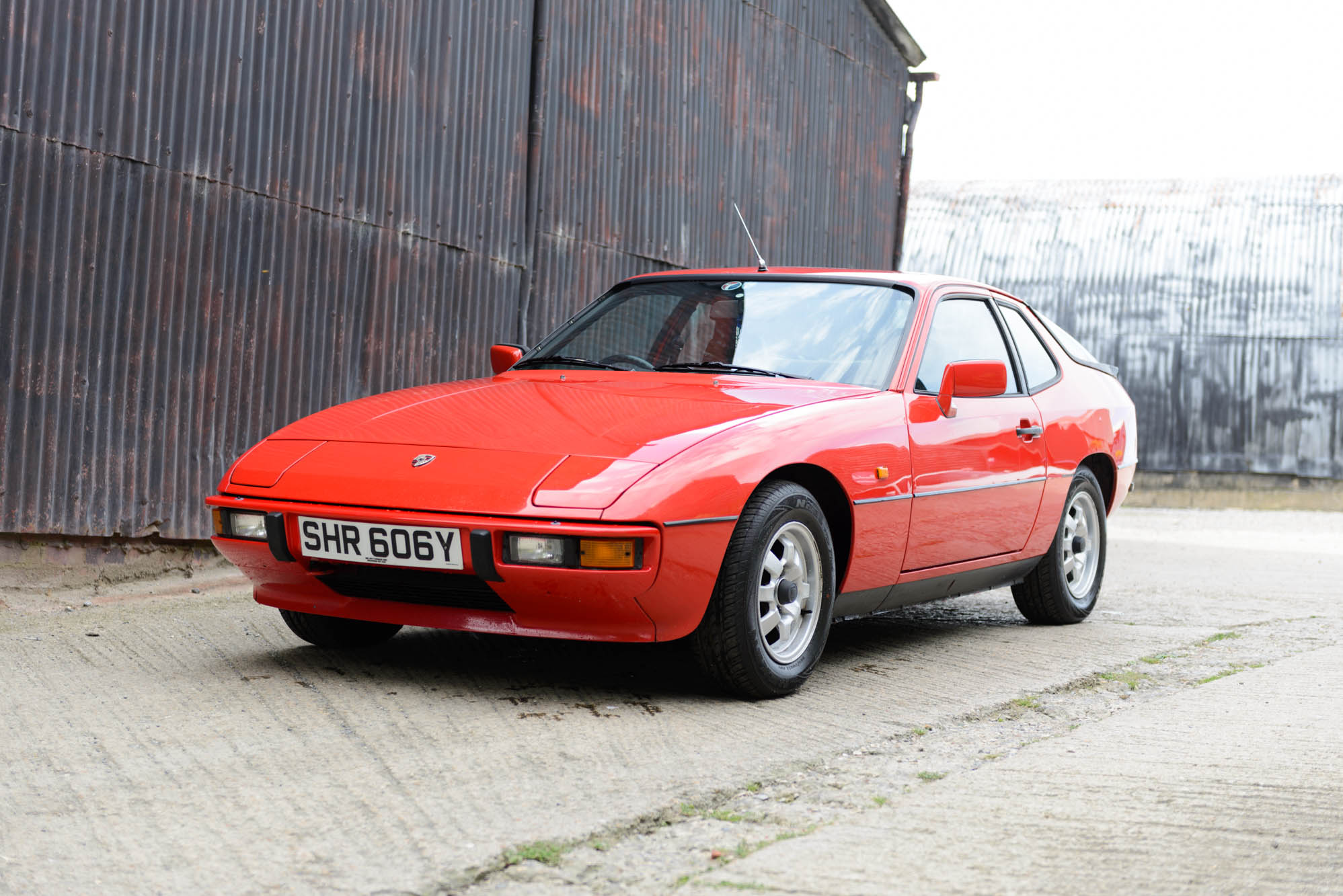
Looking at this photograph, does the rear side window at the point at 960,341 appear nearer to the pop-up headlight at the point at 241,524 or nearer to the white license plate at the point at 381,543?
the white license plate at the point at 381,543

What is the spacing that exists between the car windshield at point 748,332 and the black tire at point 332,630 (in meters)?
1.23

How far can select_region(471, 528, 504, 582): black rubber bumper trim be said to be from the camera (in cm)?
382

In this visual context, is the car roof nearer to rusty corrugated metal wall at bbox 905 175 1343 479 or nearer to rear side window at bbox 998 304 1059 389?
rear side window at bbox 998 304 1059 389

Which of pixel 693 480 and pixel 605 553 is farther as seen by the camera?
pixel 693 480

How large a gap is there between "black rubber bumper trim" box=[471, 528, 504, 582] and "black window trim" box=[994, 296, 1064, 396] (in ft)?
9.66

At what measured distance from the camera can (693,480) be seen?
393 centimetres

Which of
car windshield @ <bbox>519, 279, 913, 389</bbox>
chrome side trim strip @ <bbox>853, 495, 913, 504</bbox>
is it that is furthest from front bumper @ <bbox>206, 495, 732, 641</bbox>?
car windshield @ <bbox>519, 279, 913, 389</bbox>

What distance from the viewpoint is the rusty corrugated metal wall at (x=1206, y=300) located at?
2152cm

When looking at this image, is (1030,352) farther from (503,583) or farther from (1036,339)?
(503,583)

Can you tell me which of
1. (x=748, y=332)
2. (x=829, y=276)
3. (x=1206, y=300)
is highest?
(x=1206, y=300)

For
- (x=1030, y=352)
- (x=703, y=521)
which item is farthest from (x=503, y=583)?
(x=1030, y=352)

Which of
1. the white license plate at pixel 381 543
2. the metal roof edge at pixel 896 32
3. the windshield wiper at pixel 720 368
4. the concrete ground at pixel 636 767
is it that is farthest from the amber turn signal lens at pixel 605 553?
the metal roof edge at pixel 896 32

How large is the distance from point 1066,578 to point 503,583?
3.37 meters

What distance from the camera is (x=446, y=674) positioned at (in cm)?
449
